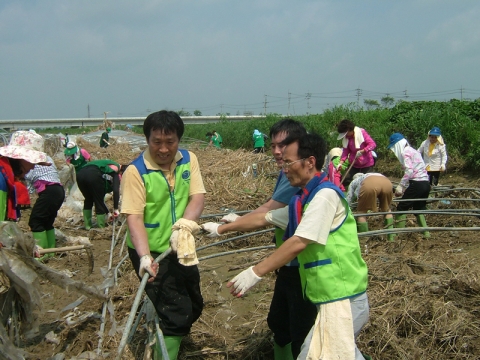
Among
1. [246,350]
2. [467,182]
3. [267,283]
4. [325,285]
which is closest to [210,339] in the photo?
[246,350]

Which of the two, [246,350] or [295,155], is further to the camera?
[246,350]

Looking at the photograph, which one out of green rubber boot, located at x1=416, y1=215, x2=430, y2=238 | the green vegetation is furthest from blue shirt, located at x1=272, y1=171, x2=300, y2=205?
the green vegetation

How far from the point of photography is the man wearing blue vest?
2461 millimetres

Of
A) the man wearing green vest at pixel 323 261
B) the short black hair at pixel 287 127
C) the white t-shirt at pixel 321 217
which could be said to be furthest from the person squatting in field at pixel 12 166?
the white t-shirt at pixel 321 217

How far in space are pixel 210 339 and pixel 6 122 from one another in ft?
131

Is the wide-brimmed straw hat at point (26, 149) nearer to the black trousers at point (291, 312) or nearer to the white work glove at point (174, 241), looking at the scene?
the white work glove at point (174, 241)

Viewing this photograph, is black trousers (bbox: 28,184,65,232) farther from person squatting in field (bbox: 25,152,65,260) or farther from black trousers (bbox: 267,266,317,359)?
black trousers (bbox: 267,266,317,359)

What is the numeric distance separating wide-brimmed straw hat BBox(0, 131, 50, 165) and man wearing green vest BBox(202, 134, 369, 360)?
2210mm

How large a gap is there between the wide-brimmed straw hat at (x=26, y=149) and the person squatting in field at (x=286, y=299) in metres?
1.70

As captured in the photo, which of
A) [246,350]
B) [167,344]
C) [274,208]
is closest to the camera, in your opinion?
[167,344]

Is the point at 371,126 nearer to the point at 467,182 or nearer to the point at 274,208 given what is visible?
the point at 467,182

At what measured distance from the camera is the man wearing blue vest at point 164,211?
246cm

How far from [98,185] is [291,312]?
5.00 metres

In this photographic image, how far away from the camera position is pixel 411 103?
54.1 feet
